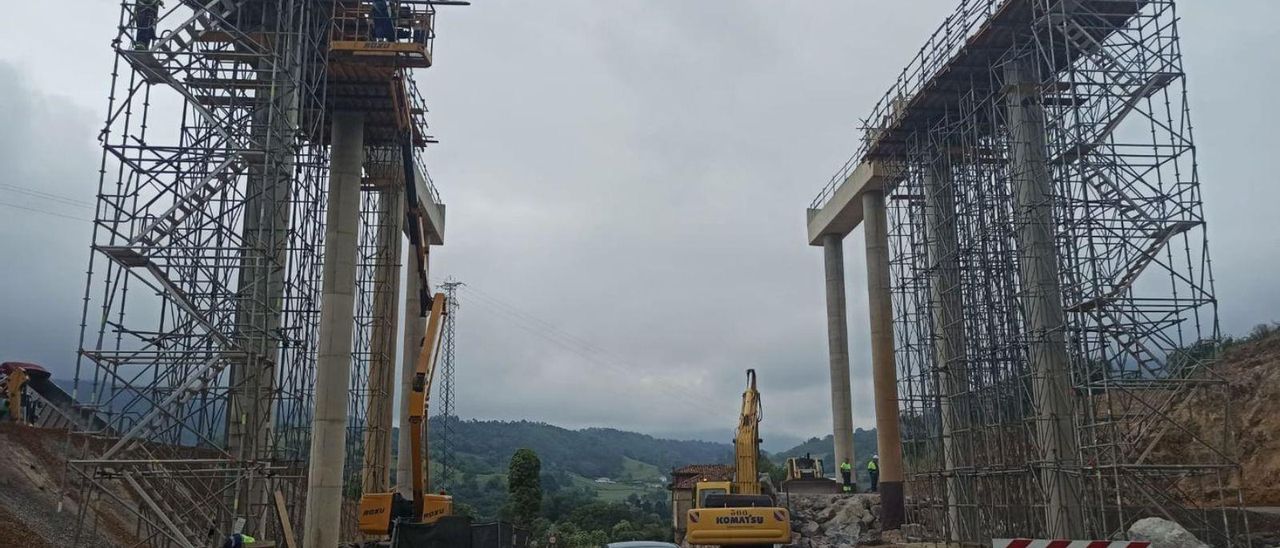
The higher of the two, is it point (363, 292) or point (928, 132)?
point (928, 132)

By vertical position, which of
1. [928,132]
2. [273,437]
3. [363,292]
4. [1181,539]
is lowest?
[1181,539]

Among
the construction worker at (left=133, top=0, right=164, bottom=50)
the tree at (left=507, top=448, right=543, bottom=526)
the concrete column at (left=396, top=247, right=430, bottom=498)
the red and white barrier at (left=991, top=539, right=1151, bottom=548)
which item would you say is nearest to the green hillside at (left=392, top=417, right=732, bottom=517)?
the tree at (left=507, top=448, right=543, bottom=526)

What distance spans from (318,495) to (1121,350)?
22848mm

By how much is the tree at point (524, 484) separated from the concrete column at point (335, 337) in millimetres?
23336

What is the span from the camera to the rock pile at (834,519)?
36.2m

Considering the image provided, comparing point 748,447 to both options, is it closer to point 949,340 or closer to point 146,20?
point 949,340

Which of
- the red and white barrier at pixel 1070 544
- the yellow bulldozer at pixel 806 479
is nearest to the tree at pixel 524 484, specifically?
the yellow bulldozer at pixel 806 479

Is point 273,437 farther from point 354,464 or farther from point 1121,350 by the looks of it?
point 1121,350

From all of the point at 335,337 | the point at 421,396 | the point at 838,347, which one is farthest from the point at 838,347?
the point at 421,396

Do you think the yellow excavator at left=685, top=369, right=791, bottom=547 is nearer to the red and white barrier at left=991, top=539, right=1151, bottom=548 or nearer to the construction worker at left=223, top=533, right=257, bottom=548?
the red and white barrier at left=991, top=539, right=1151, bottom=548

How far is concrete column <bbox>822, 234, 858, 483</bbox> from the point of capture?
4744cm

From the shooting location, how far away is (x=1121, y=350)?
23.3m

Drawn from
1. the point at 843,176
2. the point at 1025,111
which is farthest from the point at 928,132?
the point at 843,176

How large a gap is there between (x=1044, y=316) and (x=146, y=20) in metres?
23.0
